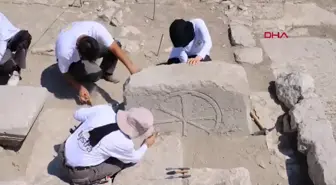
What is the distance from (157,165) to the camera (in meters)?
6.24

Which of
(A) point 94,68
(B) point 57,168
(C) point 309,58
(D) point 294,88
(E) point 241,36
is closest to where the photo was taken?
(B) point 57,168

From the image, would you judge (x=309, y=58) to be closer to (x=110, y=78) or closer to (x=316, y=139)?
(x=316, y=139)

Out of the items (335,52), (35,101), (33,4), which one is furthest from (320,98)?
(33,4)

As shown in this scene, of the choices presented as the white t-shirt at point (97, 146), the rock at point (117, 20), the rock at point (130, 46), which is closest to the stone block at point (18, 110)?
the white t-shirt at point (97, 146)

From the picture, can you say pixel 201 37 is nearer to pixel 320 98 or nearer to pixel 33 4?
pixel 320 98

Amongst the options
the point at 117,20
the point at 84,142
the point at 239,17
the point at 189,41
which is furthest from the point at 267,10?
the point at 84,142

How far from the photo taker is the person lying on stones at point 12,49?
7.34 meters

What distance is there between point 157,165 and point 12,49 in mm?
2608

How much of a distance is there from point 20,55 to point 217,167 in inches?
117

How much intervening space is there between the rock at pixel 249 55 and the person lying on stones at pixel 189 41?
1.01 meters

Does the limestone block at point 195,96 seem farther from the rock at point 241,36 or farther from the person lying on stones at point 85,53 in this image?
the rock at point 241,36

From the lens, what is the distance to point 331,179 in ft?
19.6

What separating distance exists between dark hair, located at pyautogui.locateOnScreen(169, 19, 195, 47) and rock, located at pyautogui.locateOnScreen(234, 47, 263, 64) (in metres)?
1.29

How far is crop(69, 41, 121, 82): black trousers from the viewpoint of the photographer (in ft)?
23.5
